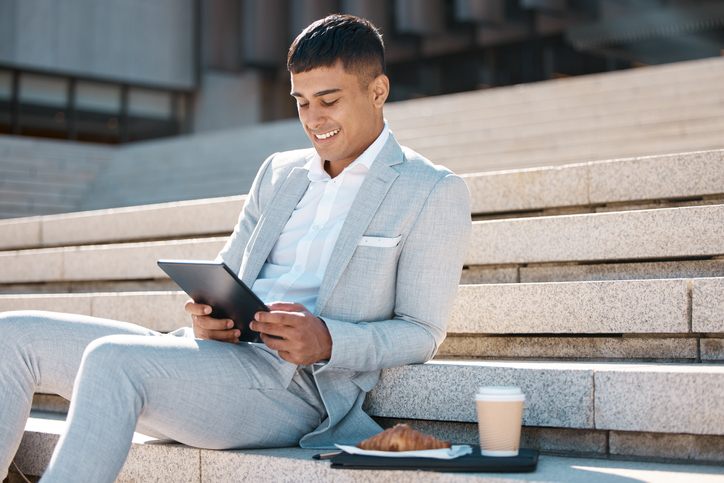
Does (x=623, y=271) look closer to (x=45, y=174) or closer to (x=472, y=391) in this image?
(x=472, y=391)

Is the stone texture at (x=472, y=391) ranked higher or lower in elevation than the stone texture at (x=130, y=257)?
lower

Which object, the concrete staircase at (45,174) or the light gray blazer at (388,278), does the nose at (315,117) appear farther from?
the concrete staircase at (45,174)

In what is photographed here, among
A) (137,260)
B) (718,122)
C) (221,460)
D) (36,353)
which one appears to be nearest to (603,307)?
(221,460)

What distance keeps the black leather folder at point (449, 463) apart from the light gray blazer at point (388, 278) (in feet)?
1.09

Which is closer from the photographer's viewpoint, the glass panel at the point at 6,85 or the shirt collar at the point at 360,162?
the shirt collar at the point at 360,162

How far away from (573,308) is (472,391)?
702mm

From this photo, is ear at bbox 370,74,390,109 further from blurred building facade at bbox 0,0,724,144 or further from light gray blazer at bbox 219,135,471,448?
blurred building facade at bbox 0,0,724,144

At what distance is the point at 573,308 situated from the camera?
9.48 feet

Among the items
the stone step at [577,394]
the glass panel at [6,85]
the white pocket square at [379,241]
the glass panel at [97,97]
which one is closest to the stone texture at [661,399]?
the stone step at [577,394]

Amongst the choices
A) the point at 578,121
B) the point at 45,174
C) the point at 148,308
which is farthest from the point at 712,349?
the point at 45,174

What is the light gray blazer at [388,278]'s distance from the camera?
2.36 metres

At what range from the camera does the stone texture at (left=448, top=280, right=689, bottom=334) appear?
8.89 feet

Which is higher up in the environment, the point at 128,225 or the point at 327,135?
the point at 327,135

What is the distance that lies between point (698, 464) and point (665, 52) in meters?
17.0
